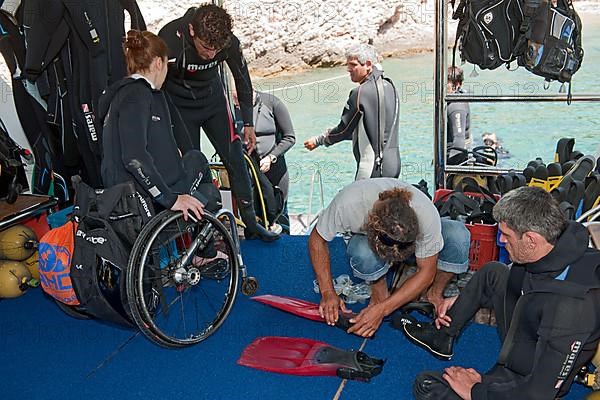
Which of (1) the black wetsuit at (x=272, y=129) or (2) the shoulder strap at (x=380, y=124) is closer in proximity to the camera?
(2) the shoulder strap at (x=380, y=124)

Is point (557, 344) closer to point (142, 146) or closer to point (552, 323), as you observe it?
point (552, 323)

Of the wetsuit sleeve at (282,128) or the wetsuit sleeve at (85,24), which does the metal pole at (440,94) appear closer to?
the wetsuit sleeve at (282,128)

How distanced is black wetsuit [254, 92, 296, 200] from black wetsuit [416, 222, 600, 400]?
97.8 inches

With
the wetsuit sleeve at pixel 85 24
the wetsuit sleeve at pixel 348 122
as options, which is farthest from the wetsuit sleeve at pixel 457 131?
the wetsuit sleeve at pixel 85 24

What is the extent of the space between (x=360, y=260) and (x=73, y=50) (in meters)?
2.12

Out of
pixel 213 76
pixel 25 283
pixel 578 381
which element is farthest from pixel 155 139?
pixel 578 381

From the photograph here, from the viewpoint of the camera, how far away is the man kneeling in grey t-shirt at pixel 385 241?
6.92ft

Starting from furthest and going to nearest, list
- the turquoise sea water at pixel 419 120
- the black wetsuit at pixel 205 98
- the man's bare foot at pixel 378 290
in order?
the turquoise sea water at pixel 419 120, the black wetsuit at pixel 205 98, the man's bare foot at pixel 378 290

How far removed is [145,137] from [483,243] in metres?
1.63

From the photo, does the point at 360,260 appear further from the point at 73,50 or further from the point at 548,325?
the point at 73,50

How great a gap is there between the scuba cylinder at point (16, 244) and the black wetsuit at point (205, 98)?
93 centimetres

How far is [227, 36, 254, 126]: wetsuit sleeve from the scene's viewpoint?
3.42 metres

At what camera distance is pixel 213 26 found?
2.90 meters

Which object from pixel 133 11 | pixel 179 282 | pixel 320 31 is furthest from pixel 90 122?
pixel 320 31
